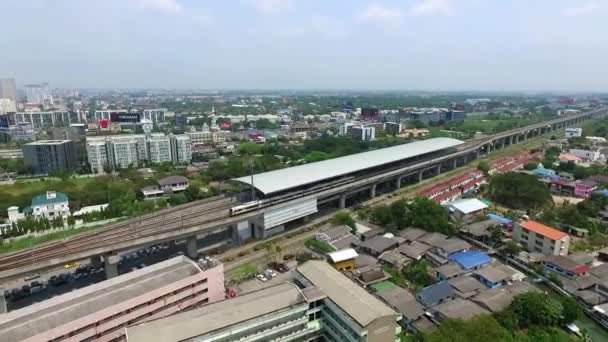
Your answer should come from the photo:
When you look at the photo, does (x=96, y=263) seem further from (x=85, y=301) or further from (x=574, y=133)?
(x=574, y=133)

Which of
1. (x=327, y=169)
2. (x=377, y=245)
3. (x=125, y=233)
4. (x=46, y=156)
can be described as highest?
(x=327, y=169)

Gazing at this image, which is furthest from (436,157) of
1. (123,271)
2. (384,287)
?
(123,271)

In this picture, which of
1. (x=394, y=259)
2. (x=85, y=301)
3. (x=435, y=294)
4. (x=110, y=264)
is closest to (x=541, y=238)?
(x=394, y=259)

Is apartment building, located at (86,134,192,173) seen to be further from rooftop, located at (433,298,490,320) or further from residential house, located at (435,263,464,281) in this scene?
rooftop, located at (433,298,490,320)

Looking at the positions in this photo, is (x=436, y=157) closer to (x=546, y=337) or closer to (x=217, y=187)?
(x=217, y=187)

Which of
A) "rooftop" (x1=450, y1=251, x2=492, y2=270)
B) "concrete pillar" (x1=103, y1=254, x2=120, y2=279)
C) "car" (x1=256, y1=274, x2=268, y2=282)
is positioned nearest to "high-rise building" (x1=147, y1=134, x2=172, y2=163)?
"concrete pillar" (x1=103, y1=254, x2=120, y2=279)
